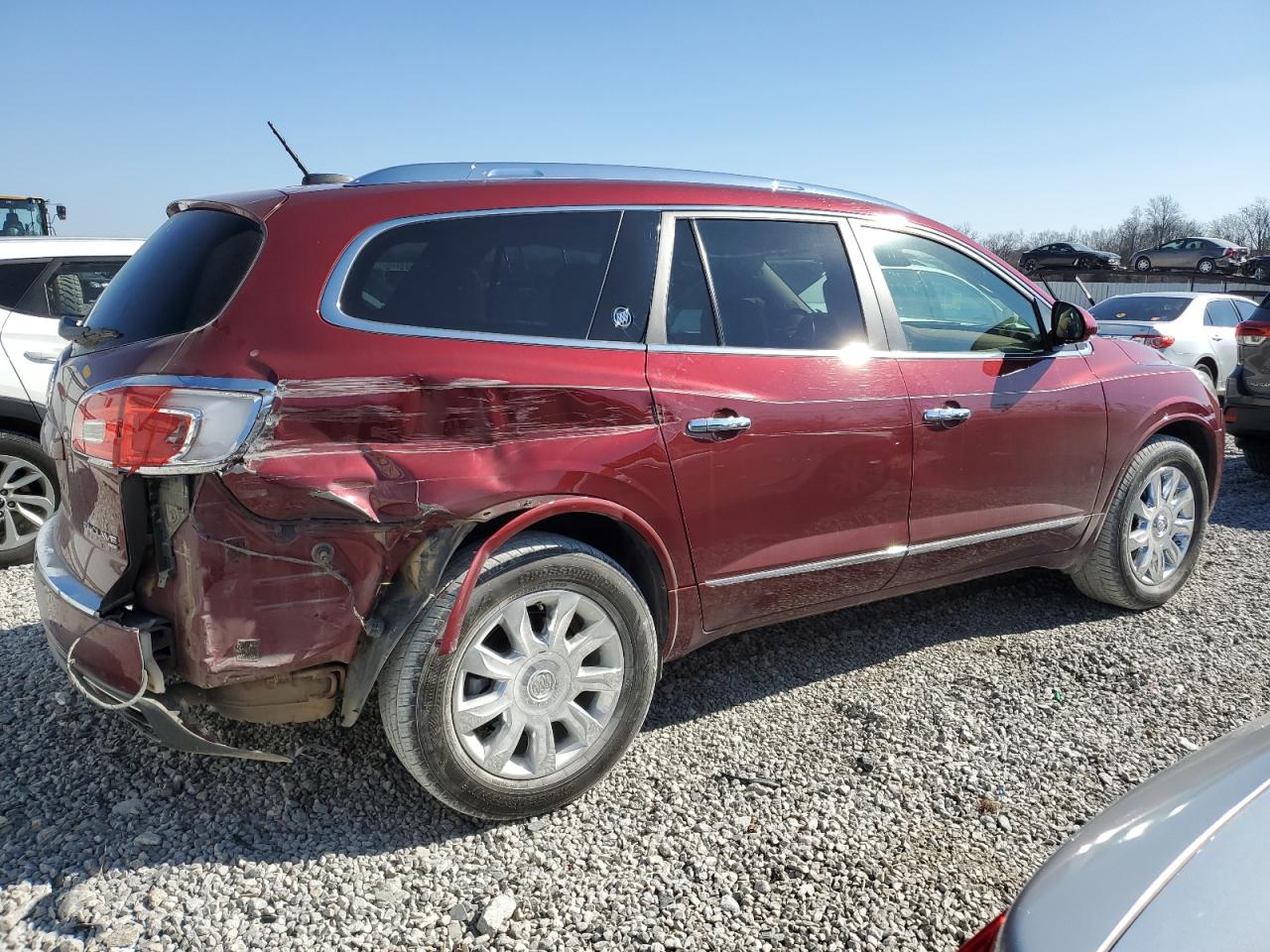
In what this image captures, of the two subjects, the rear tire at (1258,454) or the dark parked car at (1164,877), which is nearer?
the dark parked car at (1164,877)

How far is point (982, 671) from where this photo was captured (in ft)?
12.3

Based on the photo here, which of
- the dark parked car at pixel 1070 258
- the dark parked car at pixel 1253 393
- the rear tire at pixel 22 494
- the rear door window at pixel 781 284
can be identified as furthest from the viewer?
the dark parked car at pixel 1070 258

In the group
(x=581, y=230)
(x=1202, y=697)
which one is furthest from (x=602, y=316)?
(x=1202, y=697)

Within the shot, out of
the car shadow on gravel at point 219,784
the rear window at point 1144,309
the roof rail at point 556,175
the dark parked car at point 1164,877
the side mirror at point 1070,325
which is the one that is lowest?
the car shadow on gravel at point 219,784

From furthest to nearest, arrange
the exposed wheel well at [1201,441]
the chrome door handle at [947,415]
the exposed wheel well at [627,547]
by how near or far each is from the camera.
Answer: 1. the exposed wheel well at [1201,441]
2. the chrome door handle at [947,415]
3. the exposed wheel well at [627,547]

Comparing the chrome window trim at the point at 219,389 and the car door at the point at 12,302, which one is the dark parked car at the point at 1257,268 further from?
the chrome window trim at the point at 219,389

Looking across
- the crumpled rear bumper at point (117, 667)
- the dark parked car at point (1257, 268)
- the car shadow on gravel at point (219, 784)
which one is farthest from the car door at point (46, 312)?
the dark parked car at point (1257, 268)

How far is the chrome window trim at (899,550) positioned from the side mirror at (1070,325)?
768 millimetres

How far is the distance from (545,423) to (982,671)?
87.2 inches

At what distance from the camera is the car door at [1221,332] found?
11.4 metres

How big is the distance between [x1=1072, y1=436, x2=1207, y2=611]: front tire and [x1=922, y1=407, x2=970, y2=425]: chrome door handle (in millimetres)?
1178

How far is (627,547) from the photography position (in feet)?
9.55

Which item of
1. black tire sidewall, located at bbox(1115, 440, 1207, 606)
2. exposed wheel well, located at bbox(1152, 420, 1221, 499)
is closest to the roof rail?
black tire sidewall, located at bbox(1115, 440, 1207, 606)

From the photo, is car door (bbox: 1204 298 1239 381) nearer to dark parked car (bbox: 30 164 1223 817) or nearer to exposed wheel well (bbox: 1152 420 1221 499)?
exposed wheel well (bbox: 1152 420 1221 499)
